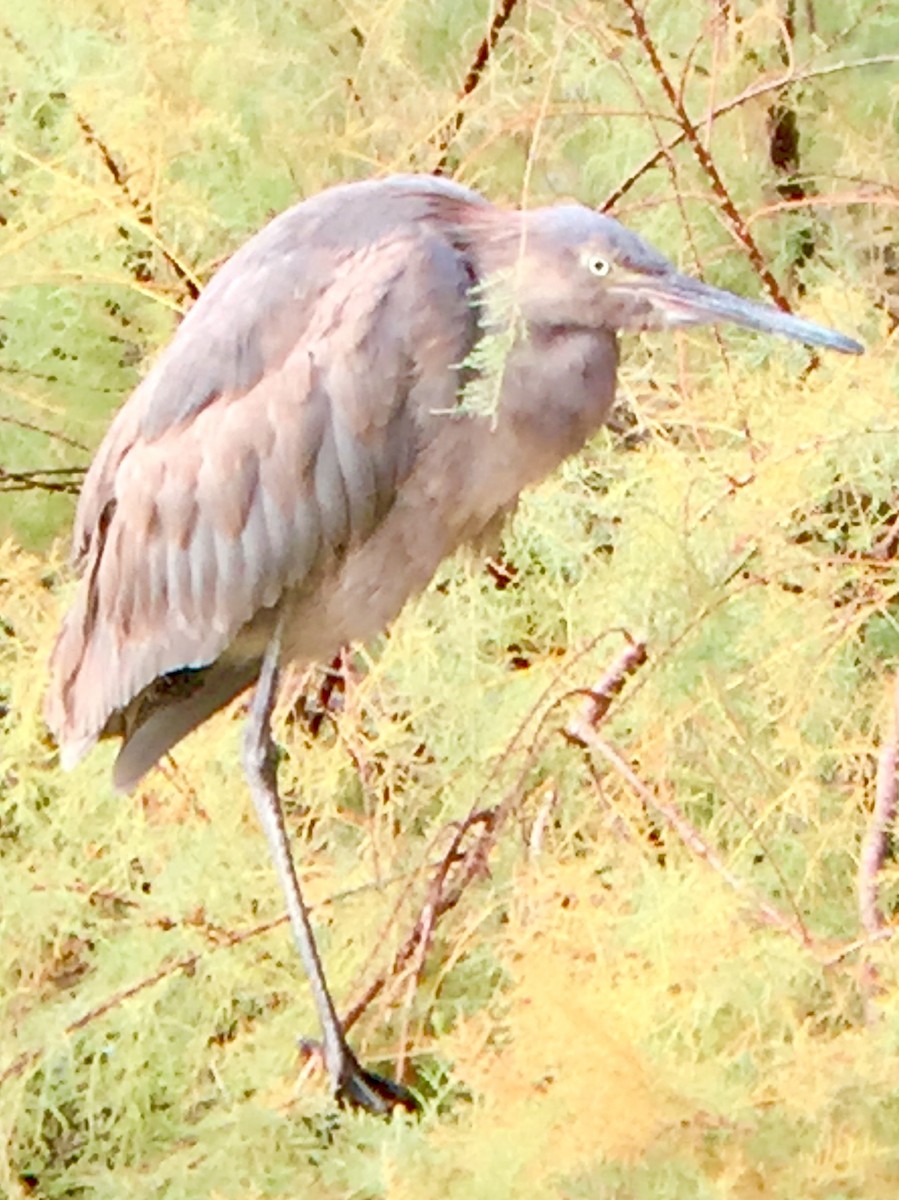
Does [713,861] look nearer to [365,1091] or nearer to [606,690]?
[606,690]

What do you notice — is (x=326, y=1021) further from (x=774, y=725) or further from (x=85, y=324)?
(x=85, y=324)

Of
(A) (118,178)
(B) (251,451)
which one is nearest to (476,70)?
(A) (118,178)

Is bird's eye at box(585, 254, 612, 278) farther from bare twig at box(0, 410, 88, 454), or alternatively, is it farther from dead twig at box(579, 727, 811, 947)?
bare twig at box(0, 410, 88, 454)

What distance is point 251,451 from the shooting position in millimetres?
1062

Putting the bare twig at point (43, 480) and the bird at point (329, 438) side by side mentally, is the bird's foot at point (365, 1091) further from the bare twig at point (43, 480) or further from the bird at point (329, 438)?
the bare twig at point (43, 480)

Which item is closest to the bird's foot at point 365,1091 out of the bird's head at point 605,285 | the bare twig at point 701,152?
the bird's head at point 605,285

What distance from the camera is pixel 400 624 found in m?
1.33

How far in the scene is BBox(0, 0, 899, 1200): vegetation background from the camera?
84 centimetres

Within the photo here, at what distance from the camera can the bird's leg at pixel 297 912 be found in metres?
1.00

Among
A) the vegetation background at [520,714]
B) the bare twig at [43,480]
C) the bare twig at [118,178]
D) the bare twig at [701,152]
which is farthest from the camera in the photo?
the bare twig at [43,480]

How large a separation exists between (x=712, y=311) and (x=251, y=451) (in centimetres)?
28

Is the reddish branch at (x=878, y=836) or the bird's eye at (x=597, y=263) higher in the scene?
the bird's eye at (x=597, y=263)

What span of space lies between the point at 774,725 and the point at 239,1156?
39 cm

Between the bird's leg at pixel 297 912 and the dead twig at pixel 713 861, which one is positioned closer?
the dead twig at pixel 713 861
